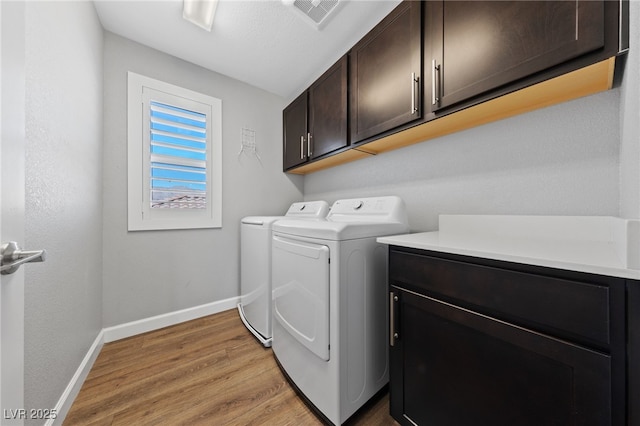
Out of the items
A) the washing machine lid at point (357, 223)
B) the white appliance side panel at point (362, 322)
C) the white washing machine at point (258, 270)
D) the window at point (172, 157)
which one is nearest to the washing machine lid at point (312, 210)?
the white washing machine at point (258, 270)

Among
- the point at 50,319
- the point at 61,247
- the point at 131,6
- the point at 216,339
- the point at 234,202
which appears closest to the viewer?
the point at 50,319

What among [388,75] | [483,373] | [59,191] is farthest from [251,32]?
[483,373]

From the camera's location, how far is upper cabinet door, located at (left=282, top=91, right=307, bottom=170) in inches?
87.7

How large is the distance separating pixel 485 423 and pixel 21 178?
1530mm

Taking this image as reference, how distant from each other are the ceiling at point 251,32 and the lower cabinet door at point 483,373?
1915 millimetres

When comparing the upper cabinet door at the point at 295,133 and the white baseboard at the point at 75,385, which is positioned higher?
the upper cabinet door at the point at 295,133

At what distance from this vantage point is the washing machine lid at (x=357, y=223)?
1.03 metres

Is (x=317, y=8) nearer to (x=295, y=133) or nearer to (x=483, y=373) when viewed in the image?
(x=295, y=133)

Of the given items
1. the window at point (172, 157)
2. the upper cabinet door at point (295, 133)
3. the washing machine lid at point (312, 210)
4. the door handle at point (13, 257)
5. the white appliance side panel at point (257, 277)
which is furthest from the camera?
the upper cabinet door at point (295, 133)

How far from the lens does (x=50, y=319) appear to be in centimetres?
96

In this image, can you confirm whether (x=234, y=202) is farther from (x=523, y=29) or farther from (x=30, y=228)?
(x=523, y=29)

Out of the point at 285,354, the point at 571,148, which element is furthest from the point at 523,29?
the point at 285,354

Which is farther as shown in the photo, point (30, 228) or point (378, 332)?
point (378, 332)

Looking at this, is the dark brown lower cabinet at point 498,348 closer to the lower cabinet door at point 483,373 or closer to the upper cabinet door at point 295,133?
the lower cabinet door at point 483,373
